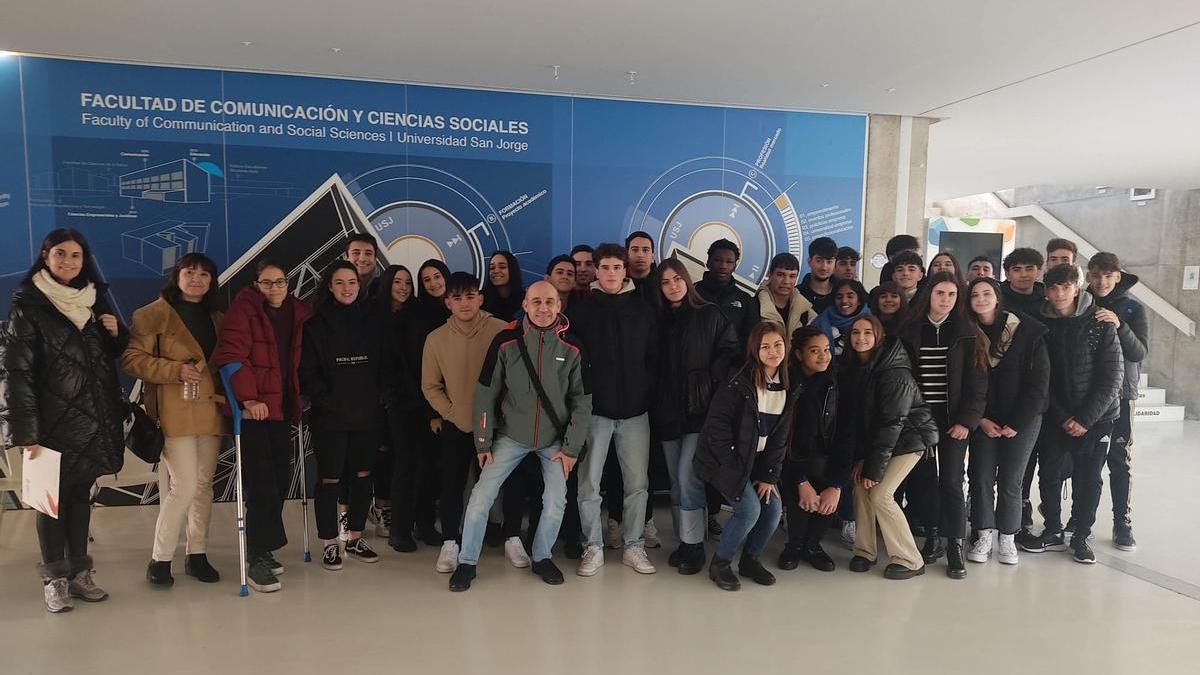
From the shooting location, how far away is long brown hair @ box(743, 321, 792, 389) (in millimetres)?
3543

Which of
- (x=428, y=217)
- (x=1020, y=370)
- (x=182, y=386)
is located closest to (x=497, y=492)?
(x=182, y=386)

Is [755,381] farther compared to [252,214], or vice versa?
[252,214]

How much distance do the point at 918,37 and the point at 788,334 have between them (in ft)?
6.12

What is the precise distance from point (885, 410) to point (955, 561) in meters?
0.95

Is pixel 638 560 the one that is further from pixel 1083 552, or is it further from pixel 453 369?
pixel 1083 552

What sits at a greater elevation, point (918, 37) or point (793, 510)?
point (918, 37)

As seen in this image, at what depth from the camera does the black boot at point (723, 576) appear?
3660 mm

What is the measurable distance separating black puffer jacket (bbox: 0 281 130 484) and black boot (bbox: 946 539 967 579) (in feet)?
13.5

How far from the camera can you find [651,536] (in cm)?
432

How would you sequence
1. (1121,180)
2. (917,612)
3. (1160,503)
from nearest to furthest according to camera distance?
1. (917,612)
2. (1160,503)
3. (1121,180)

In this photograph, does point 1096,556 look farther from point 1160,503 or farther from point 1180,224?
point 1180,224

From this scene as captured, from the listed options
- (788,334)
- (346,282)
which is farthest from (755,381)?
(346,282)

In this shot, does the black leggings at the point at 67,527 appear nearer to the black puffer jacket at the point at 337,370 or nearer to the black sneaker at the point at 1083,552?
the black puffer jacket at the point at 337,370

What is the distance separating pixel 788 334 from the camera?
4.32m
